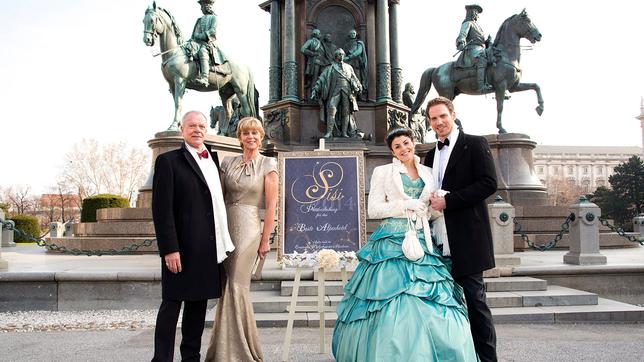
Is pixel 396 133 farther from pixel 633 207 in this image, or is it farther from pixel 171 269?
→ pixel 633 207

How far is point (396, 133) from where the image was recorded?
4.12 m

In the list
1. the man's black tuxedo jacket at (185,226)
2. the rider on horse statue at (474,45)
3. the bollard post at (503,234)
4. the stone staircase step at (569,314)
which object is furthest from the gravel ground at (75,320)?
the rider on horse statue at (474,45)

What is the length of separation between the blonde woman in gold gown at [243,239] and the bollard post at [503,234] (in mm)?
4715

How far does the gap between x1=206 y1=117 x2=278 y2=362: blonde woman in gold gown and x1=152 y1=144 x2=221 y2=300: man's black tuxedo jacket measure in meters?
0.25

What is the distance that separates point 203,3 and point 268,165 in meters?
11.4

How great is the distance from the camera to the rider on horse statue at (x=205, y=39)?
14.0 metres

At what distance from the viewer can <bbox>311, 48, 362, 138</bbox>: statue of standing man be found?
13.5 meters

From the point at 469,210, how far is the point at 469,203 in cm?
11

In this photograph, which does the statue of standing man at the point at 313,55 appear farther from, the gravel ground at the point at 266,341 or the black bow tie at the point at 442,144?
the black bow tie at the point at 442,144

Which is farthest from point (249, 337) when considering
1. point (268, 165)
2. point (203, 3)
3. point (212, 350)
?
point (203, 3)

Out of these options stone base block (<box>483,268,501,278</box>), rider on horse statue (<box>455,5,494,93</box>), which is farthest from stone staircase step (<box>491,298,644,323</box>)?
rider on horse statue (<box>455,5,494,93</box>)

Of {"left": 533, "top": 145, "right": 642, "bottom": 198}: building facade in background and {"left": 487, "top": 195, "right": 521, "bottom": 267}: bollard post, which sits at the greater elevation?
{"left": 533, "top": 145, "right": 642, "bottom": 198}: building facade in background

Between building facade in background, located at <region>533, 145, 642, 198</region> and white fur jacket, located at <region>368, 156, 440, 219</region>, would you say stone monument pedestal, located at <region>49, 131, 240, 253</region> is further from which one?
building facade in background, located at <region>533, 145, 642, 198</region>

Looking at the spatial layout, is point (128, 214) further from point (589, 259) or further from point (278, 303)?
point (589, 259)
